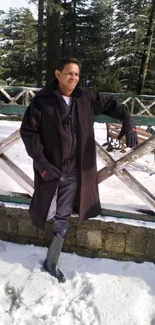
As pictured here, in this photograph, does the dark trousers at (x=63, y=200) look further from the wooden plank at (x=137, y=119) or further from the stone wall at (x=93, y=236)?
the wooden plank at (x=137, y=119)

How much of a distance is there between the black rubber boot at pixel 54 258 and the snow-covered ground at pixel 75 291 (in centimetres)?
6

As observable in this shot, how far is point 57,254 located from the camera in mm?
2566

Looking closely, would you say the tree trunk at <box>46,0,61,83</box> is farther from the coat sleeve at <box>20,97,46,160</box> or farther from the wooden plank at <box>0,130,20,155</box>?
the coat sleeve at <box>20,97,46,160</box>

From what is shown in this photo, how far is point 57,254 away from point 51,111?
1.24 meters

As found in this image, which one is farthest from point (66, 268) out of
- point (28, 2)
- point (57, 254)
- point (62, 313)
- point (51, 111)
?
point (28, 2)

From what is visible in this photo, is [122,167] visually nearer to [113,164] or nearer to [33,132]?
[113,164]

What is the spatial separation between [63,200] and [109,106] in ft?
2.67

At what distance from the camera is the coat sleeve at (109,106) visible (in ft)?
7.43

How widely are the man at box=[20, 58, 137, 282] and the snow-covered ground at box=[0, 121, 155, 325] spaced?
18 centimetres

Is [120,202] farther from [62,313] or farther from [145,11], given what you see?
[145,11]

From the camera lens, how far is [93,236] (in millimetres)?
2762

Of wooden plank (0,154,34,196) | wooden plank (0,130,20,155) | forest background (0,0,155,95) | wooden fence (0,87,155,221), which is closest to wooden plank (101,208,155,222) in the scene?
wooden fence (0,87,155,221)

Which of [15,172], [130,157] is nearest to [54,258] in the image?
[15,172]

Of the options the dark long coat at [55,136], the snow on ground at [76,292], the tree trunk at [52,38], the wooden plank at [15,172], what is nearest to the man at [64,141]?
the dark long coat at [55,136]
